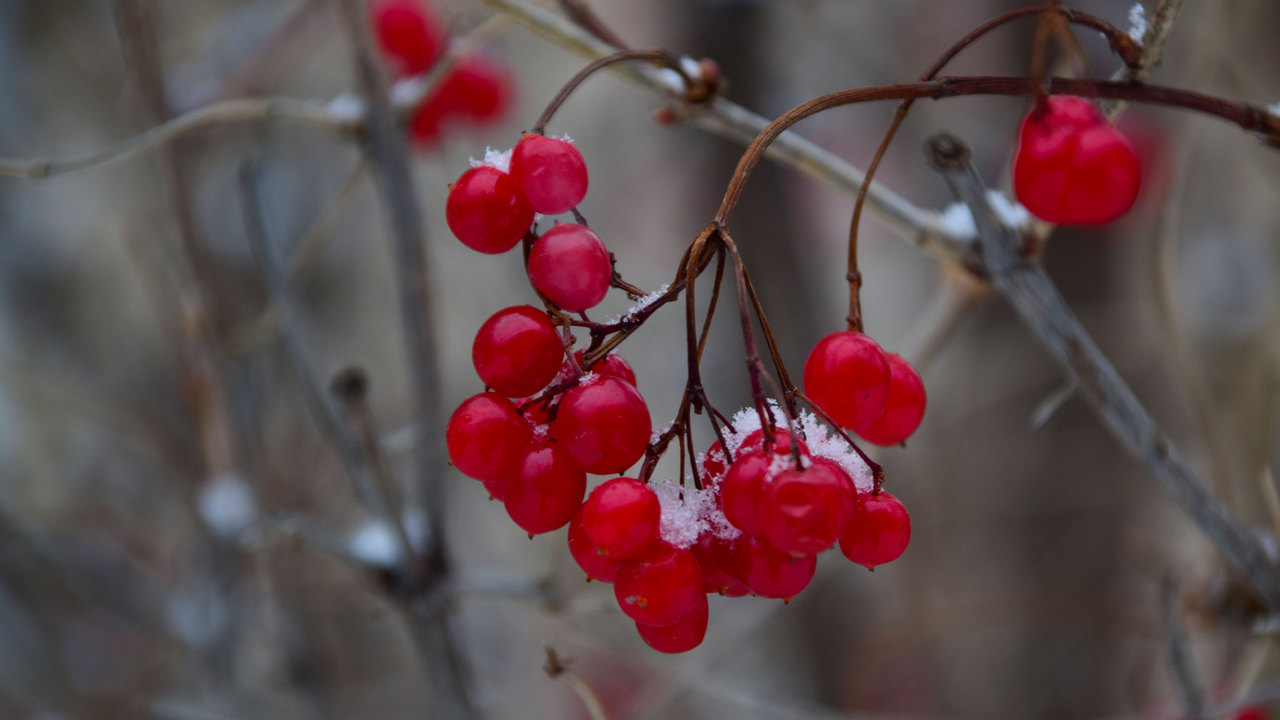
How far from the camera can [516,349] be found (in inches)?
21.9

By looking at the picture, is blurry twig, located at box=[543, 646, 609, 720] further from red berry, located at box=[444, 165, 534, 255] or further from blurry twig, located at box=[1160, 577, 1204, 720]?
blurry twig, located at box=[1160, 577, 1204, 720]

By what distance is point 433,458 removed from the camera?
1.03m

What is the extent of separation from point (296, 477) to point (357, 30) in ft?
4.49

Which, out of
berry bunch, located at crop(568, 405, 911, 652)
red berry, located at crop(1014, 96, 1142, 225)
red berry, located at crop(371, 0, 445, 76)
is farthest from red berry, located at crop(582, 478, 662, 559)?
red berry, located at crop(371, 0, 445, 76)

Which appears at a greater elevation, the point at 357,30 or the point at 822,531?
the point at 357,30

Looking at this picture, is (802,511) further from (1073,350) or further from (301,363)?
(301,363)

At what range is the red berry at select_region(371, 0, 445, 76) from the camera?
1.77 meters

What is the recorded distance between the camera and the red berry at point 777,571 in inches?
21.2

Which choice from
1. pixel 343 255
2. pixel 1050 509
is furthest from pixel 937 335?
pixel 343 255

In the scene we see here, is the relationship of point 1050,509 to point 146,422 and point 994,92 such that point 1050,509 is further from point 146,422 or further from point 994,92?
point 146,422

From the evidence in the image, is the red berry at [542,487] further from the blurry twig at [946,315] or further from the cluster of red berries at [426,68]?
the cluster of red berries at [426,68]

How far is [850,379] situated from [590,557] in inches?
7.9

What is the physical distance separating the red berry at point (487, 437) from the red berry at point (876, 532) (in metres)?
0.23

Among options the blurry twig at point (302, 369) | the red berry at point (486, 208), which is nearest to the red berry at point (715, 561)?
the red berry at point (486, 208)
